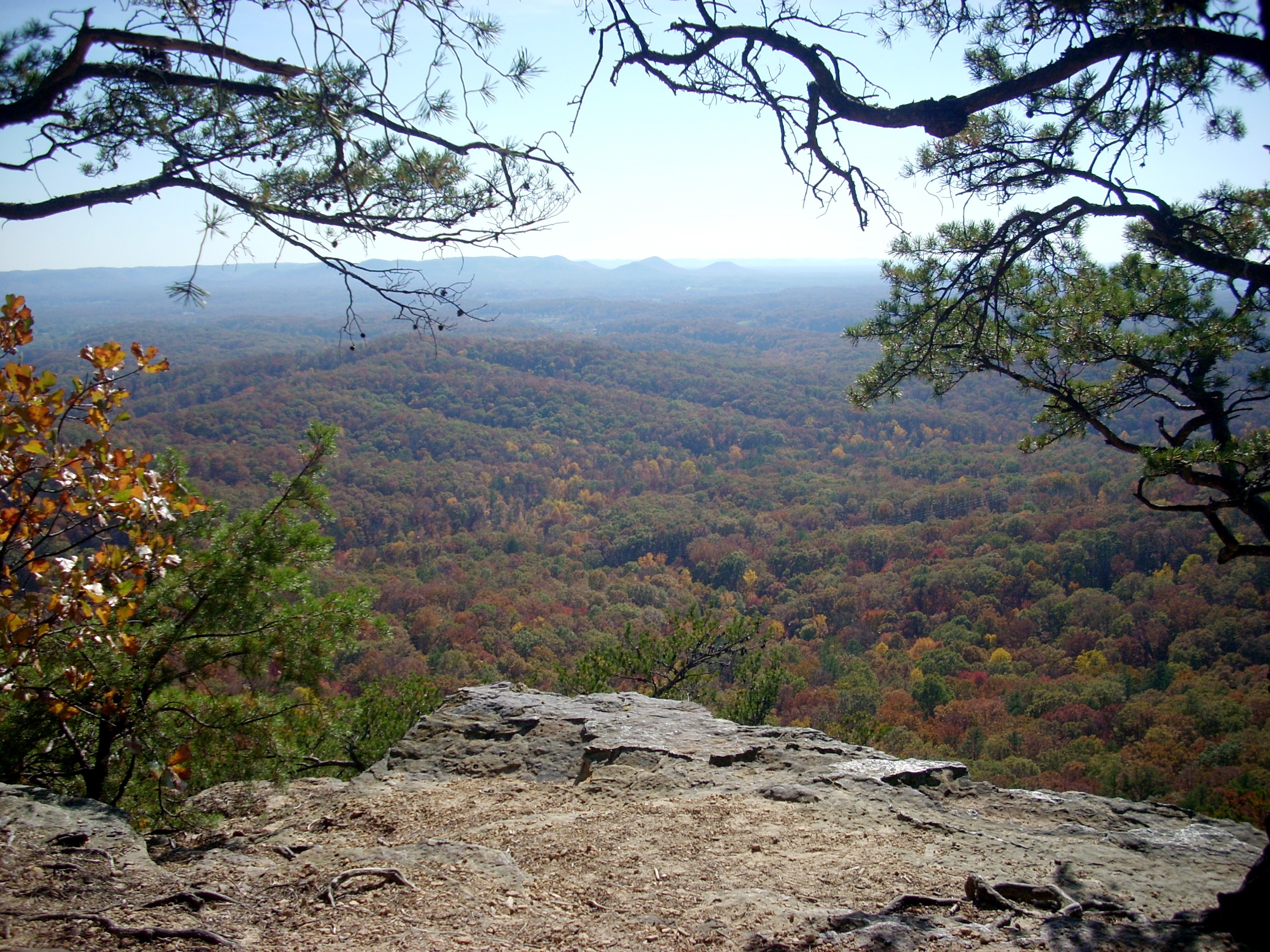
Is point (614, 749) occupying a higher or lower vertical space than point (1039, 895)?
lower

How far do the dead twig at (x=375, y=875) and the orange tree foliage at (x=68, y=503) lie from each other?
978 mm

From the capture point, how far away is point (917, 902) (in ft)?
7.11

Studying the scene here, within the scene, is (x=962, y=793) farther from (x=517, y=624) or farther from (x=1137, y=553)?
(x=1137, y=553)

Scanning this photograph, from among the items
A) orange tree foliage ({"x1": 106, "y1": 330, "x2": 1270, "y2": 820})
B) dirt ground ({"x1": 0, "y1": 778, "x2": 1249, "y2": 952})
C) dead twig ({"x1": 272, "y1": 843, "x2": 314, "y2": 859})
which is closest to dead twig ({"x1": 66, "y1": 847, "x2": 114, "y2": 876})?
dirt ground ({"x1": 0, "y1": 778, "x2": 1249, "y2": 952})

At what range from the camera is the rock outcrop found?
1958 mm

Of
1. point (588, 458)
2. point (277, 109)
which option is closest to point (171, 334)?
point (588, 458)

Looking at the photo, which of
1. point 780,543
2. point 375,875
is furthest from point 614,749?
point 780,543

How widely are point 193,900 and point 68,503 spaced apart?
1.20m

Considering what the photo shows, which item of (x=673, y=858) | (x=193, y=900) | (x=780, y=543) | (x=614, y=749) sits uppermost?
(x=193, y=900)

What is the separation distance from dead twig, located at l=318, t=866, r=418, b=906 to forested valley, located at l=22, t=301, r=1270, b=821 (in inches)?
46.0

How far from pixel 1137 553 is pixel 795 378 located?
2201 inches

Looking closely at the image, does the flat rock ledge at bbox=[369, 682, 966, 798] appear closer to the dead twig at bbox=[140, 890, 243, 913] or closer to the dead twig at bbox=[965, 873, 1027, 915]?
the dead twig at bbox=[965, 873, 1027, 915]

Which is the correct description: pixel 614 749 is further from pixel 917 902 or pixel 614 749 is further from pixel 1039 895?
pixel 1039 895

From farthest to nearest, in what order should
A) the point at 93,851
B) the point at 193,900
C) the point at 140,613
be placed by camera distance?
the point at 140,613
the point at 93,851
the point at 193,900
